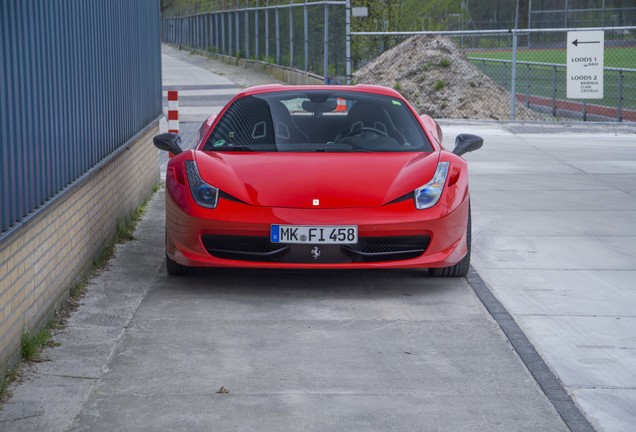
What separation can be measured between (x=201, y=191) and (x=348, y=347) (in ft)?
6.10

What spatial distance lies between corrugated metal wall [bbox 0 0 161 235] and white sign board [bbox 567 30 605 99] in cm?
1129

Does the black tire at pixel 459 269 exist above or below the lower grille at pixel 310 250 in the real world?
below

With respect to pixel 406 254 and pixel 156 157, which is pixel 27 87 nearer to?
pixel 406 254

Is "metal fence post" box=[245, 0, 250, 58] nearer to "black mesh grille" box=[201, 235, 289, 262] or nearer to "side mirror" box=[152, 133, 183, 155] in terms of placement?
"side mirror" box=[152, 133, 183, 155]

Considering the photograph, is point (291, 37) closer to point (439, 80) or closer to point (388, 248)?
point (439, 80)

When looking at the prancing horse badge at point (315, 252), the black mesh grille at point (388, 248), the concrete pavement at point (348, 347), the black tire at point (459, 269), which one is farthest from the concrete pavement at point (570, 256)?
the prancing horse badge at point (315, 252)

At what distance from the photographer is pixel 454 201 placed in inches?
308

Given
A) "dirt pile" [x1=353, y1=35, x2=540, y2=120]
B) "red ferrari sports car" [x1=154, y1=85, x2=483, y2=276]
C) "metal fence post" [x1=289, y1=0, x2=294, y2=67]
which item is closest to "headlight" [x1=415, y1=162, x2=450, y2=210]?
"red ferrari sports car" [x1=154, y1=85, x2=483, y2=276]

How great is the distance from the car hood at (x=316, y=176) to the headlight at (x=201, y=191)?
0.04 meters

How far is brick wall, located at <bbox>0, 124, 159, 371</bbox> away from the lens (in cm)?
577

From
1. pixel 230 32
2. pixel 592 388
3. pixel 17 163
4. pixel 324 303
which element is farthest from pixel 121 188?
pixel 230 32

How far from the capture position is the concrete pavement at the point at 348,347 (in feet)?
17.2

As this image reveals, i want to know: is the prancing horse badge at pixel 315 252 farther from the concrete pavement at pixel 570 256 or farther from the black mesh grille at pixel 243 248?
the concrete pavement at pixel 570 256

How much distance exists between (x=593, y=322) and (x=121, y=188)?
4405 mm
